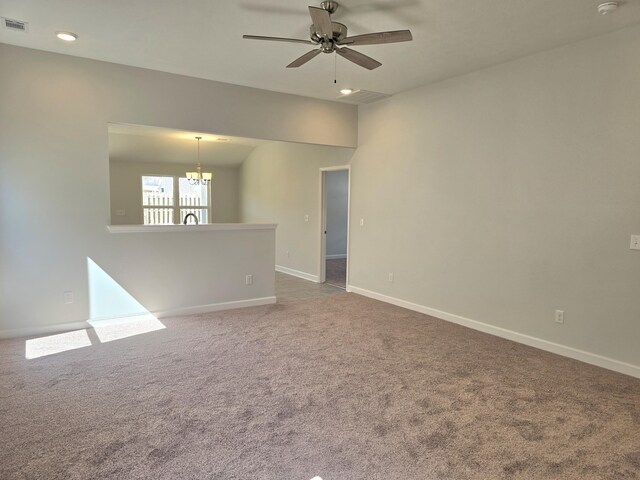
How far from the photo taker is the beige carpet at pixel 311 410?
82.0 inches

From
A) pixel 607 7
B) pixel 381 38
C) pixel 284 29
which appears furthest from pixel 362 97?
pixel 607 7

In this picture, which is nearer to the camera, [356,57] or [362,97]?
[356,57]

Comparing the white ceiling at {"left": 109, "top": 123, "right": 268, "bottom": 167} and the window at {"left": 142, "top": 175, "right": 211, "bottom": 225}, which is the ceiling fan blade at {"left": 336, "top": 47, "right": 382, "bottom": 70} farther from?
the window at {"left": 142, "top": 175, "right": 211, "bottom": 225}

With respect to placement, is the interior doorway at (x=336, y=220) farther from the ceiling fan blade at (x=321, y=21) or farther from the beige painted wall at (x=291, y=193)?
the ceiling fan blade at (x=321, y=21)

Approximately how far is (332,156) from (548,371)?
4462 millimetres

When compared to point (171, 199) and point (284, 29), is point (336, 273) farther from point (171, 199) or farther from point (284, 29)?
point (284, 29)

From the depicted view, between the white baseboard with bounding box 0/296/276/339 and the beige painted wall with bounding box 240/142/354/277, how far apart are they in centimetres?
200

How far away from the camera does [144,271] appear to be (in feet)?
14.9

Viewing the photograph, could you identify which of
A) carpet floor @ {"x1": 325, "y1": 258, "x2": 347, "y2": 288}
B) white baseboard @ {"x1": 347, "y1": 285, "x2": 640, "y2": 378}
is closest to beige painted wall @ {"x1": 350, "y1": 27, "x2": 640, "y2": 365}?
white baseboard @ {"x1": 347, "y1": 285, "x2": 640, "y2": 378}

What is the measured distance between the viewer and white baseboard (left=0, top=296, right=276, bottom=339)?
12.9 ft

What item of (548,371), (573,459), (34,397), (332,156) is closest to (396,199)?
(332,156)

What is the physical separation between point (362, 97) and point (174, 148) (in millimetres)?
4345

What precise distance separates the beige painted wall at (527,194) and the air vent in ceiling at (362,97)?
17 cm

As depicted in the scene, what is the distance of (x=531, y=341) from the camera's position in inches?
154
